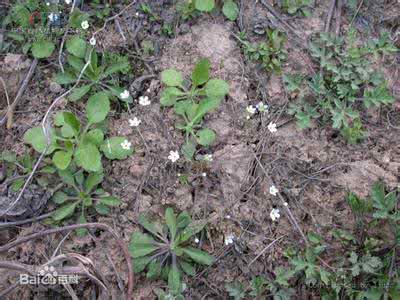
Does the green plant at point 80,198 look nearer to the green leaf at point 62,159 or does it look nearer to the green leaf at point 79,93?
the green leaf at point 62,159

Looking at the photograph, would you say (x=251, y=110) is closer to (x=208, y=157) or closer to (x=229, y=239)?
(x=208, y=157)

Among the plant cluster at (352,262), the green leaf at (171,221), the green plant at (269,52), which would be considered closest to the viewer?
the plant cluster at (352,262)

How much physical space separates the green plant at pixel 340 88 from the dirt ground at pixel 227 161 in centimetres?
8

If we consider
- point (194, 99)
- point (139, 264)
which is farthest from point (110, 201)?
point (194, 99)

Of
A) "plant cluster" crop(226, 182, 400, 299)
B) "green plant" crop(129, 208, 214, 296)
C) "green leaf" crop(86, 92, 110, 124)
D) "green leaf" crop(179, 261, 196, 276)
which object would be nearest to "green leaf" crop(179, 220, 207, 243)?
"green plant" crop(129, 208, 214, 296)

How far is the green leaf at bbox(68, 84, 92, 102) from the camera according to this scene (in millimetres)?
3002

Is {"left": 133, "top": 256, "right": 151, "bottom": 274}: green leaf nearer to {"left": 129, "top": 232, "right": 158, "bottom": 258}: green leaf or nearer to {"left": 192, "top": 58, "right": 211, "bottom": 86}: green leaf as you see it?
{"left": 129, "top": 232, "right": 158, "bottom": 258}: green leaf

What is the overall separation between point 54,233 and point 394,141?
2.03 metres

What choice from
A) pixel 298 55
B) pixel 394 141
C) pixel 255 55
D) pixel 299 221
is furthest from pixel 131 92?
pixel 394 141

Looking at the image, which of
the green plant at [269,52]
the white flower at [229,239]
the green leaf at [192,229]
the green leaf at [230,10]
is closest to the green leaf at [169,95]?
the green plant at [269,52]

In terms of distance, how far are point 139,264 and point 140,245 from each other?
0.10m

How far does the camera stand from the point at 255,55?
10.0 ft

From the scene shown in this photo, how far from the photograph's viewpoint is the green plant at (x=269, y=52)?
10.00ft

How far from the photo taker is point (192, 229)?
272cm
